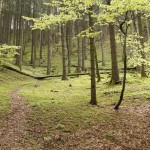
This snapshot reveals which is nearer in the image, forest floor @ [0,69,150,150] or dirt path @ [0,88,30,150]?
dirt path @ [0,88,30,150]

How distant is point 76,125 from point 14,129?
2659 mm

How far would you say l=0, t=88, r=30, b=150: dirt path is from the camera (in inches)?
380

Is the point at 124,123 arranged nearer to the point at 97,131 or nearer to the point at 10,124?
the point at 97,131

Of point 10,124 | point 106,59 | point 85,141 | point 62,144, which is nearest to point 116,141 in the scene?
point 85,141

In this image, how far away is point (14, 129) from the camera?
36.8 feet

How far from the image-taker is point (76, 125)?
11.8 m

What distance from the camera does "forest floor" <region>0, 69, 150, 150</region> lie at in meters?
9.91

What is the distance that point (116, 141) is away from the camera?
1020cm

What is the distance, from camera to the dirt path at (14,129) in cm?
965

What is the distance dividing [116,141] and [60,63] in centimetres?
4532

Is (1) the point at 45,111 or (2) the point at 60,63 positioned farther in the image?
(2) the point at 60,63

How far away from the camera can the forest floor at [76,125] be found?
32.5 feet

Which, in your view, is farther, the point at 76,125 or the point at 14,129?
the point at 76,125

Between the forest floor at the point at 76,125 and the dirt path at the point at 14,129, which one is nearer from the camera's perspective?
the dirt path at the point at 14,129
